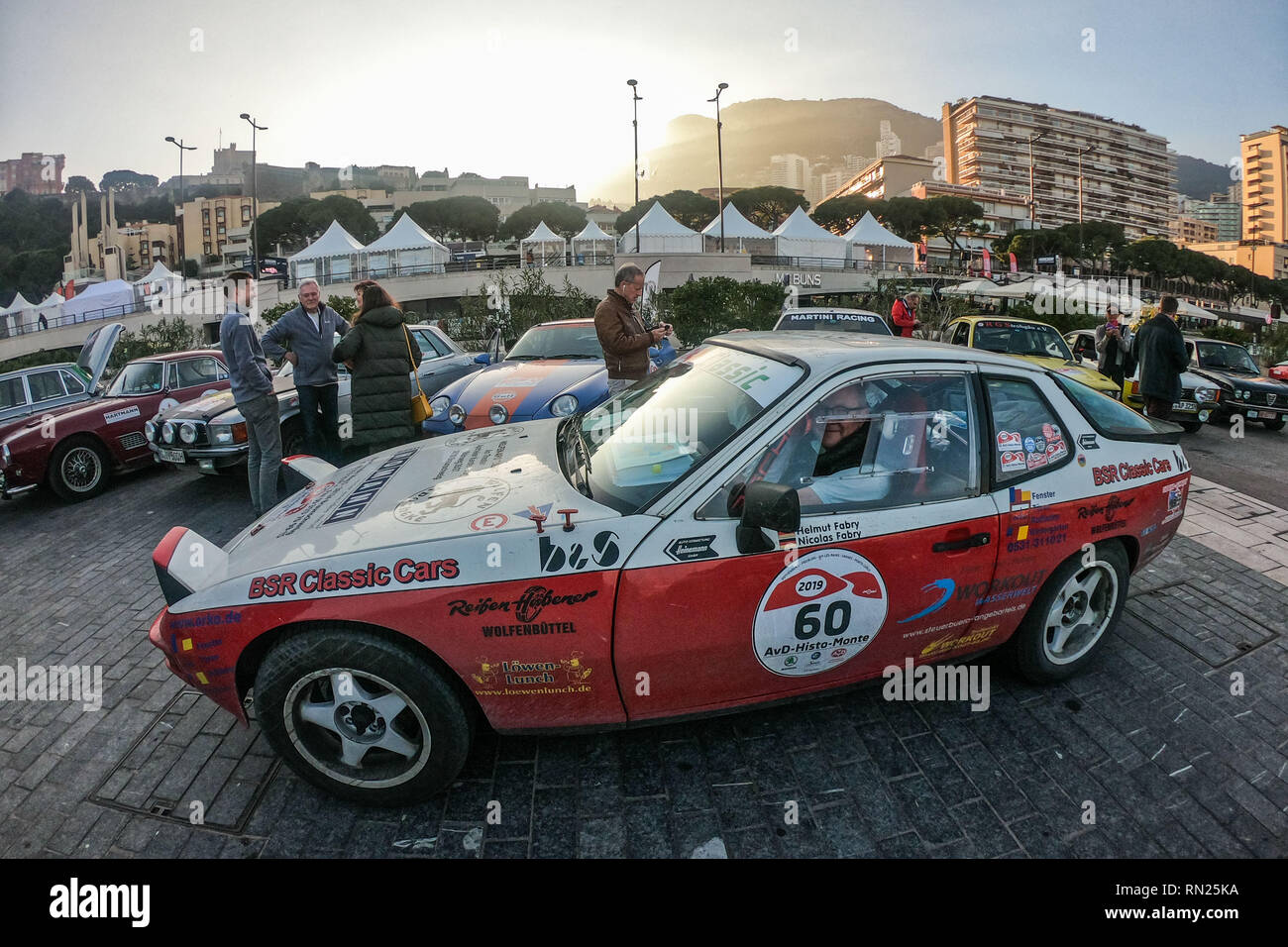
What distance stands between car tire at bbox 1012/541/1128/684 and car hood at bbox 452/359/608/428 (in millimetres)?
4200

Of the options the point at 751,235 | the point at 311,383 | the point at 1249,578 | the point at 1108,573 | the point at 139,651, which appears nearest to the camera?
the point at 1108,573

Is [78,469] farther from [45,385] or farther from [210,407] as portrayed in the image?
[45,385]

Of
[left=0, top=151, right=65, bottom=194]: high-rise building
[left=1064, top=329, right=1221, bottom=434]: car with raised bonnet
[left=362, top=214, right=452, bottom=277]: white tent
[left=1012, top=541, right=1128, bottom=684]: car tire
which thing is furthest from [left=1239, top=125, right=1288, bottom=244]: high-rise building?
[left=0, top=151, right=65, bottom=194]: high-rise building

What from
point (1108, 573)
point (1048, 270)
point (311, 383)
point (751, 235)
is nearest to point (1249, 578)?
point (1108, 573)

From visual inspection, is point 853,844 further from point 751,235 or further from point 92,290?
point 92,290

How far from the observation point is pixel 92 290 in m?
53.5

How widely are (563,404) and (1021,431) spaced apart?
409 centimetres

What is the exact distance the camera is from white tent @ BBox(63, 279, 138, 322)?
51844 mm

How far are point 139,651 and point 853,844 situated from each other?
3.65 metres

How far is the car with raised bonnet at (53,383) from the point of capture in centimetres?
779

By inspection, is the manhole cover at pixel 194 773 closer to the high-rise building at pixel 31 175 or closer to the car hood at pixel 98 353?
the car hood at pixel 98 353

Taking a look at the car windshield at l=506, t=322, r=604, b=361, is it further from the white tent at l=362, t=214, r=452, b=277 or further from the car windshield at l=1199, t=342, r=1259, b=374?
the white tent at l=362, t=214, r=452, b=277

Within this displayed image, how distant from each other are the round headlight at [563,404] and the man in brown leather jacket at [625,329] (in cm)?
60

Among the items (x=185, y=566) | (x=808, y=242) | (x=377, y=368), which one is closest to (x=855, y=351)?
(x=185, y=566)
